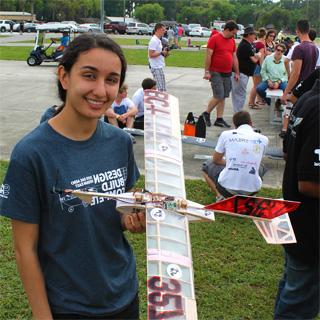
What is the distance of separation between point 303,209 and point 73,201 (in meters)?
1.31

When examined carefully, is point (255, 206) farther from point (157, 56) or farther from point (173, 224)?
point (157, 56)

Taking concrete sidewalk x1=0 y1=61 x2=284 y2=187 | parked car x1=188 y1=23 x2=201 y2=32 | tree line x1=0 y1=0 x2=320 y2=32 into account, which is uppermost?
tree line x1=0 y1=0 x2=320 y2=32

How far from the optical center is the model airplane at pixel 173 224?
1461mm

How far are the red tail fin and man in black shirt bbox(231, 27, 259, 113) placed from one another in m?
7.55

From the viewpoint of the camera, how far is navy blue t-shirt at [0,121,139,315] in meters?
1.50

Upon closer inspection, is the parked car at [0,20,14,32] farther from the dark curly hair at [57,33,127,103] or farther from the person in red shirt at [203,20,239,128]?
the dark curly hair at [57,33,127,103]

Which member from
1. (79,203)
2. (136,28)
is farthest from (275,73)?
(136,28)

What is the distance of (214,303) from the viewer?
3332 mm

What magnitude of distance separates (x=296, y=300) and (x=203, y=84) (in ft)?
40.2

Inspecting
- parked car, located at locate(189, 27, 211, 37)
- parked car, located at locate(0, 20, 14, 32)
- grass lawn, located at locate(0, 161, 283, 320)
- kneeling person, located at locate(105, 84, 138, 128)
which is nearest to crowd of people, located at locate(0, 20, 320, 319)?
grass lawn, located at locate(0, 161, 283, 320)

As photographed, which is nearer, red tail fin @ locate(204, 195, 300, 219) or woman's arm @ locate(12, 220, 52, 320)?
woman's arm @ locate(12, 220, 52, 320)

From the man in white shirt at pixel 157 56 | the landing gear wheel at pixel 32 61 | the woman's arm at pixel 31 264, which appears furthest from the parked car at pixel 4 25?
the woman's arm at pixel 31 264

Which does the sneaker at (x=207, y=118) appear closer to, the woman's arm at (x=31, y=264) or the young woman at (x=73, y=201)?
the young woman at (x=73, y=201)

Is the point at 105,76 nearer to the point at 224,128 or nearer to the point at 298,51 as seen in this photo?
the point at 298,51
